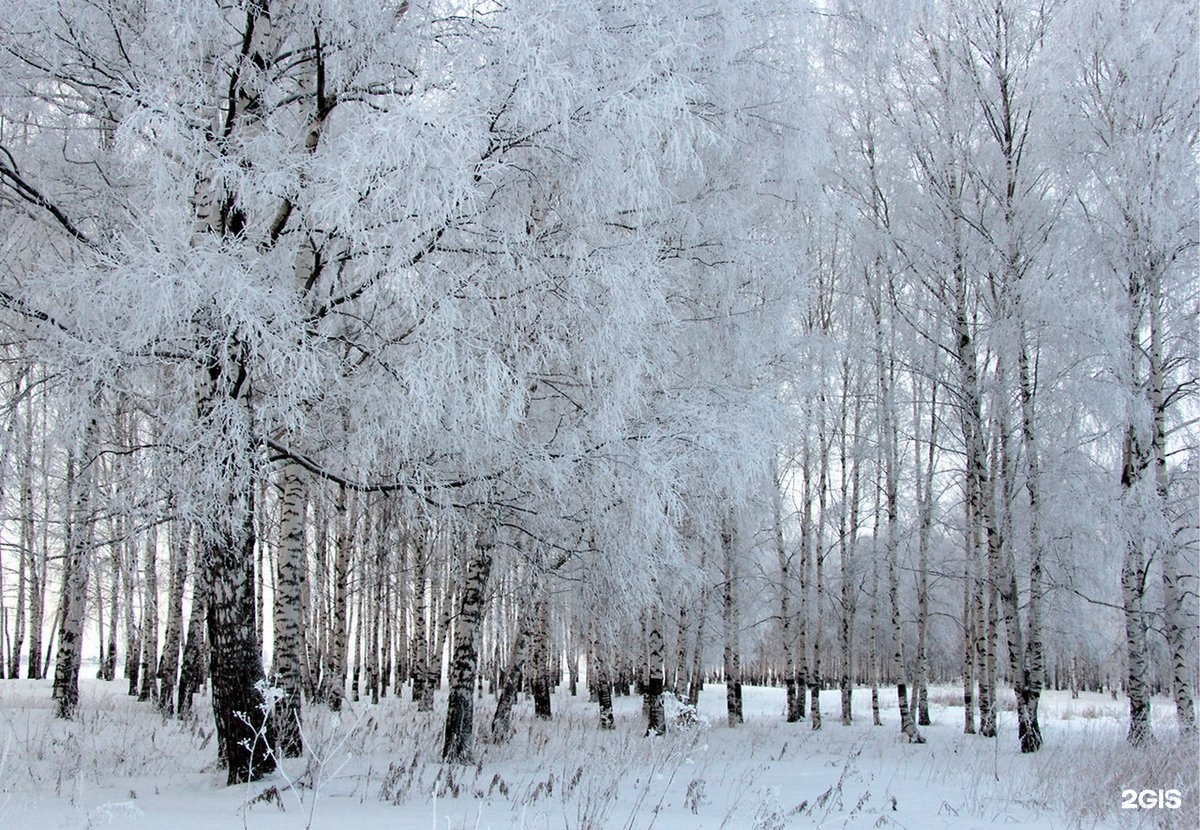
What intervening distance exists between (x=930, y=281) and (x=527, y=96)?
9.87 meters

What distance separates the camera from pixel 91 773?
6.69m

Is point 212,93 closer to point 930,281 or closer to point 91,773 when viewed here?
point 91,773

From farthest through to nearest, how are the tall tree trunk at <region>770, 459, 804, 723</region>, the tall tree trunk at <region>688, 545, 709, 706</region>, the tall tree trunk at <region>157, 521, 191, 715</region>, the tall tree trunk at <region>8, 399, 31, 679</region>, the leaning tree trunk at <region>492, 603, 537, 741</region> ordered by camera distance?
the tall tree trunk at <region>770, 459, 804, 723</region>, the tall tree trunk at <region>688, 545, 709, 706</region>, the tall tree trunk at <region>157, 521, 191, 715</region>, the leaning tree trunk at <region>492, 603, 537, 741</region>, the tall tree trunk at <region>8, 399, 31, 679</region>

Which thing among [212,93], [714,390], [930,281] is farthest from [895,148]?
[212,93]

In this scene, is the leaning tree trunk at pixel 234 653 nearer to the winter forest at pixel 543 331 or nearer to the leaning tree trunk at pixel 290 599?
the winter forest at pixel 543 331

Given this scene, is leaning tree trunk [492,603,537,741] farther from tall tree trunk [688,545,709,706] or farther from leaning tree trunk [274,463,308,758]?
tall tree trunk [688,545,709,706]

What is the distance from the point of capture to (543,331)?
6.38 m

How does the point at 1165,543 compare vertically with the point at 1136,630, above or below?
above

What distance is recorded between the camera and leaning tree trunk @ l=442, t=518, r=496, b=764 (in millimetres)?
7746

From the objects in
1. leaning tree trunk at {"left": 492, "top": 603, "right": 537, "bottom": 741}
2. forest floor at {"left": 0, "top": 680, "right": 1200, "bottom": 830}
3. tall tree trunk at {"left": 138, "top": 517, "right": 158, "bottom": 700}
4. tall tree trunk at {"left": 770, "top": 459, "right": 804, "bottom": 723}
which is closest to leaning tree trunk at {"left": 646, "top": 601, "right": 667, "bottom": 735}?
forest floor at {"left": 0, "top": 680, "right": 1200, "bottom": 830}

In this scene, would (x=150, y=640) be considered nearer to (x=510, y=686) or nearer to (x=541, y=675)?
(x=541, y=675)

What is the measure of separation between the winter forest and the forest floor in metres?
0.08

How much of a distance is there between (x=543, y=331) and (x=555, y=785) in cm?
373

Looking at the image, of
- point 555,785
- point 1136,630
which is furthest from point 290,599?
point 1136,630
